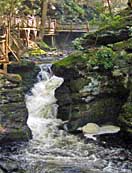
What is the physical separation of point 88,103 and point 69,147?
2.09 meters

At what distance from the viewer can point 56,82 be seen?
650 inches

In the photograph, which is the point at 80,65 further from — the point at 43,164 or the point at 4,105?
the point at 43,164

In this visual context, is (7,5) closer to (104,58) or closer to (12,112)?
(104,58)

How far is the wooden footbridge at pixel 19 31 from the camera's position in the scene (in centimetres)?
1725

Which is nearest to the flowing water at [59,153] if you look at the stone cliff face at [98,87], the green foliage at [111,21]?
the stone cliff face at [98,87]

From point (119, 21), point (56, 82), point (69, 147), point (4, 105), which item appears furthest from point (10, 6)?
point (69, 147)

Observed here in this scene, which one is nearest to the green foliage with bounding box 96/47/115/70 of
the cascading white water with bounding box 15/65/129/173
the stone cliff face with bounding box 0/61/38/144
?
the cascading white water with bounding box 15/65/129/173

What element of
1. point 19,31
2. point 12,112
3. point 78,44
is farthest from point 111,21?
point 19,31

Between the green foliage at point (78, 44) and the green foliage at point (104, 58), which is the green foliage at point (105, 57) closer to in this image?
the green foliage at point (104, 58)

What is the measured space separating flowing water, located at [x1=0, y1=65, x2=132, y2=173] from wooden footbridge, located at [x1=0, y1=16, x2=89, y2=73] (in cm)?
376

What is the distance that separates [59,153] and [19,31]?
1566 centimetres

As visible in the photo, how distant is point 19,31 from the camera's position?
2506 cm

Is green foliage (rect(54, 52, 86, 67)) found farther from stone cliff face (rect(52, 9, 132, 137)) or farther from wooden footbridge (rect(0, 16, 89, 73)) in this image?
wooden footbridge (rect(0, 16, 89, 73))

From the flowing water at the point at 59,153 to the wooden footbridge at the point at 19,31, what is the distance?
3.76 meters
